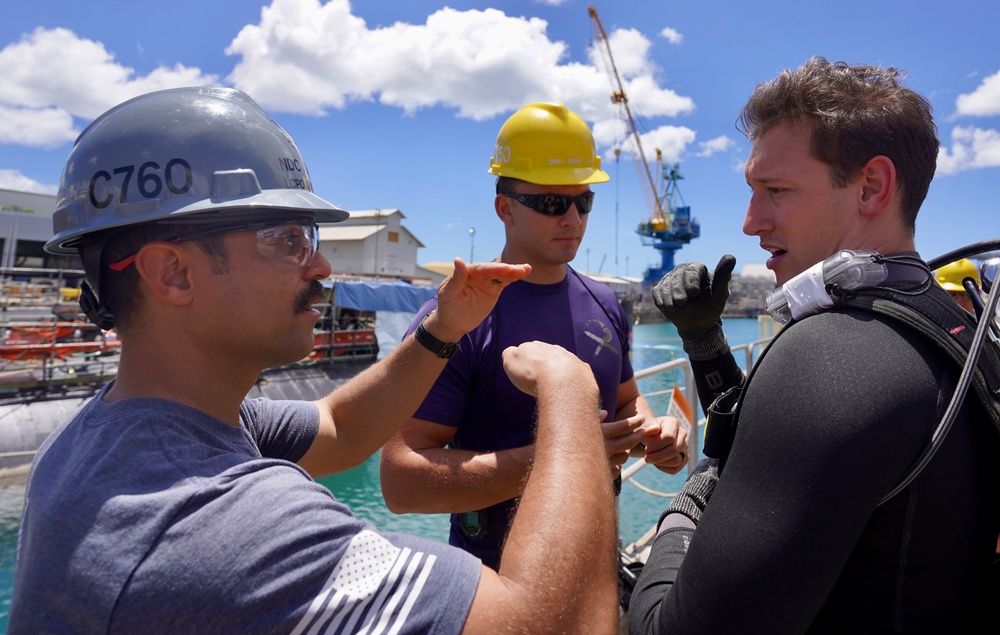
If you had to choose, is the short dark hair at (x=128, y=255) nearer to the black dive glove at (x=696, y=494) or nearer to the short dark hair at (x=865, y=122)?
the black dive glove at (x=696, y=494)

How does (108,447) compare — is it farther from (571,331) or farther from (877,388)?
(571,331)

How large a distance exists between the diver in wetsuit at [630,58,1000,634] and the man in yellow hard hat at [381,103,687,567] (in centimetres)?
93

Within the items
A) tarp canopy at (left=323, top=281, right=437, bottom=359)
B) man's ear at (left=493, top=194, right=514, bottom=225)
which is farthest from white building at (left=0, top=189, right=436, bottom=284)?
man's ear at (left=493, top=194, right=514, bottom=225)

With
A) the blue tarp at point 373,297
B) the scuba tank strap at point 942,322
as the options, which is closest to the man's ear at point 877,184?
the scuba tank strap at point 942,322

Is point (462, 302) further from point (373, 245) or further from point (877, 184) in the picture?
point (373, 245)

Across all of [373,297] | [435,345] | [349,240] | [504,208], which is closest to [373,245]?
[349,240]

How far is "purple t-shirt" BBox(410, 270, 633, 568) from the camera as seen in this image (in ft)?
8.13

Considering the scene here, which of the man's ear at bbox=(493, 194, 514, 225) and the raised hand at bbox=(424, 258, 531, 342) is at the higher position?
the man's ear at bbox=(493, 194, 514, 225)

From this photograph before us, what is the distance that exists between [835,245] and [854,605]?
0.92 metres

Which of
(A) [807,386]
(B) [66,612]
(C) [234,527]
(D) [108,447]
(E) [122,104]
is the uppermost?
(E) [122,104]

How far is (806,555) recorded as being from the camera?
1191 millimetres

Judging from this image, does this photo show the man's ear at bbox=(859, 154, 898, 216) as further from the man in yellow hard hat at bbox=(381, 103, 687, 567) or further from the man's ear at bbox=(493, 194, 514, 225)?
the man's ear at bbox=(493, 194, 514, 225)

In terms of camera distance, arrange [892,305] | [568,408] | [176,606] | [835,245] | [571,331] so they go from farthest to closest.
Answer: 1. [571,331]
2. [835,245]
3. [568,408]
4. [892,305]
5. [176,606]

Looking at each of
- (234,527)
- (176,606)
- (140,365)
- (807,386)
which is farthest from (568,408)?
(140,365)
